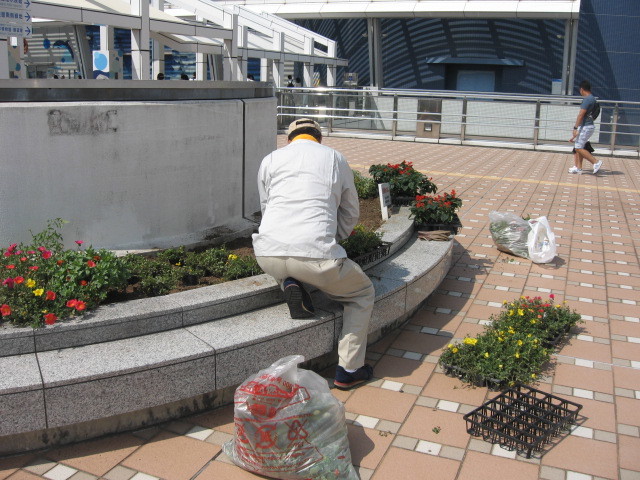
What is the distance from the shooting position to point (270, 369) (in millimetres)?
3686

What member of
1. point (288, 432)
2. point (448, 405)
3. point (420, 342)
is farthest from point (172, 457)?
point (420, 342)

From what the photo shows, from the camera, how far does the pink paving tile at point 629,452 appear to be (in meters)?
3.84

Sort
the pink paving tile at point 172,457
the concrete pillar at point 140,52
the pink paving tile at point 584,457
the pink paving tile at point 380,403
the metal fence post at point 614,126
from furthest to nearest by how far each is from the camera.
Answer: the metal fence post at point 614,126 < the concrete pillar at point 140,52 < the pink paving tile at point 380,403 < the pink paving tile at point 584,457 < the pink paving tile at point 172,457

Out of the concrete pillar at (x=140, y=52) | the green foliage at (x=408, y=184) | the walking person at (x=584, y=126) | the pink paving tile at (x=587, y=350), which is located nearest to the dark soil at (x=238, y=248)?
the green foliage at (x=408, y=184)

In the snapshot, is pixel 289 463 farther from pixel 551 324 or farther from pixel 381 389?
pixel 551 324

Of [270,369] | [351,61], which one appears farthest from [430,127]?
[351,61]

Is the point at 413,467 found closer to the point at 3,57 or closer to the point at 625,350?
the point at 625,350

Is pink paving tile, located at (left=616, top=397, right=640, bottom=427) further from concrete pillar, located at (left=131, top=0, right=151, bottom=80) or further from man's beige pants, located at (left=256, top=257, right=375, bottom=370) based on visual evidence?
concrete pillar, located at (left=131, top=0, right=151, bottom=80)

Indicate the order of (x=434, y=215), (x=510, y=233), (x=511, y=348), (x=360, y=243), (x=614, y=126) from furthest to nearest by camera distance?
(x=614, y=126) → (x=510, y=233) → (x=434, y=215) → (x=360, y=243) → (x=511, y=348)

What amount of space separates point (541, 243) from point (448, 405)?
3753mm

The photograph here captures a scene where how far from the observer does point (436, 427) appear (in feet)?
13.7

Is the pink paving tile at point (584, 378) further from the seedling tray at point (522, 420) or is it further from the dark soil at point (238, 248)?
the dark soil at point (238, 248)

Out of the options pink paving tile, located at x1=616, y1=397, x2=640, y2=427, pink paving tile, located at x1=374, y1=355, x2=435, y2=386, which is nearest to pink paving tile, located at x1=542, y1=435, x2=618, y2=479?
pink paving tile, located at x1=616, y1=397, x2=640, y2=427

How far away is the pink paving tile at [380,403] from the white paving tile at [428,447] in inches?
11.1
